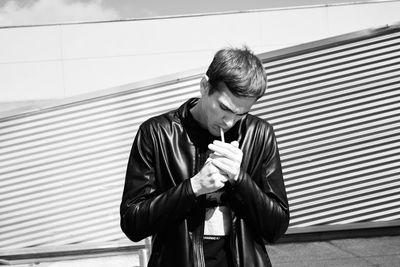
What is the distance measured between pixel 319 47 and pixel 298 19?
8324mm

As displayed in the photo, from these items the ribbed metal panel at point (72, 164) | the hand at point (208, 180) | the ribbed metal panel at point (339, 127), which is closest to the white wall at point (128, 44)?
the ribbed metal panel at point (72, 164)

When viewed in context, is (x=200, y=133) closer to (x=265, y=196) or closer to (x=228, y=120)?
(x=228, y=120)

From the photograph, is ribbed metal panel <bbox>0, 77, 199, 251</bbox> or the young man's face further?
ribbed metal panel <bbox>0, 77, 199, 251</bbox>

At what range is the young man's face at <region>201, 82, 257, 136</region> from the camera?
167 centimetres

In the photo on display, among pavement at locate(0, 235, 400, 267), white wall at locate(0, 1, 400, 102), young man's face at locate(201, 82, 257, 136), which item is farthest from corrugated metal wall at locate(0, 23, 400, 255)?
white wall at locate(0, 1, 400, 102)

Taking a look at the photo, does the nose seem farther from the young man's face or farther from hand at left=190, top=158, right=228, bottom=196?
hand at left=190, top=158, right=228, bottom=196

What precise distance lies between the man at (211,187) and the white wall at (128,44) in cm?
1259

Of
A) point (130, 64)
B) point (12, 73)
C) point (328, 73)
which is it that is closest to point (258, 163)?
point (328, 73)

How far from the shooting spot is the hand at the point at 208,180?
1.52 m

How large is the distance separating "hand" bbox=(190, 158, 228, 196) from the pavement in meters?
4.40

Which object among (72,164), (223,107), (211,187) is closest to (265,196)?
(211,187)

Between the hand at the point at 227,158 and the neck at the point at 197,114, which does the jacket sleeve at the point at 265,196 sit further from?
the neck at the point at 197,114

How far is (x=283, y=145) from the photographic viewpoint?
22.3 ft

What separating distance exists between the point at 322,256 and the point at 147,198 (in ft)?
15.4
